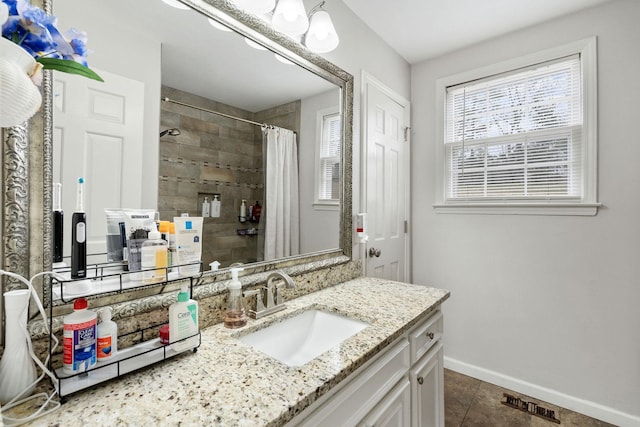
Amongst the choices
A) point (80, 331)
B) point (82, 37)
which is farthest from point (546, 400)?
point (82, 37)

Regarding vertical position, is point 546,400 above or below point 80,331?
below

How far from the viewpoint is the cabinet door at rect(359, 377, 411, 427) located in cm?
102

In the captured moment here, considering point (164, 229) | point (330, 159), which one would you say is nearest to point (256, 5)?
point (330, 159)

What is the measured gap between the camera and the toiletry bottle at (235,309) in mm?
1117

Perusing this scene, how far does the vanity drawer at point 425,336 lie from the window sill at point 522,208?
1.08 m

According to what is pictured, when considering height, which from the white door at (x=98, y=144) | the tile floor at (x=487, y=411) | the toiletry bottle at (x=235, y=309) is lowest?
the tile floor at (x=487, y=411)

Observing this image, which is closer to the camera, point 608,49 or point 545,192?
point 608,49

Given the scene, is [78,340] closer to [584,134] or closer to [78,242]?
[78,242]

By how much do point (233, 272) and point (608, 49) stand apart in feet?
8.21

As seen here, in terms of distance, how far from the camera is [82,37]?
2.16ft

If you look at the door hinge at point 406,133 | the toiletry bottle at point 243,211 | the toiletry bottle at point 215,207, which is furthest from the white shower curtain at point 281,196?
the door hinge at point 406,133

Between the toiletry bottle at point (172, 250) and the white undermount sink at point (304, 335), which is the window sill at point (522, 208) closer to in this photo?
the white undermount sink at point (304, 335)

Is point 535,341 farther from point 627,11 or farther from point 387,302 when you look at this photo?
point 627,11

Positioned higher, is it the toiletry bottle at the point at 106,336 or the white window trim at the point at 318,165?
the white window trim at the point at 318,165
